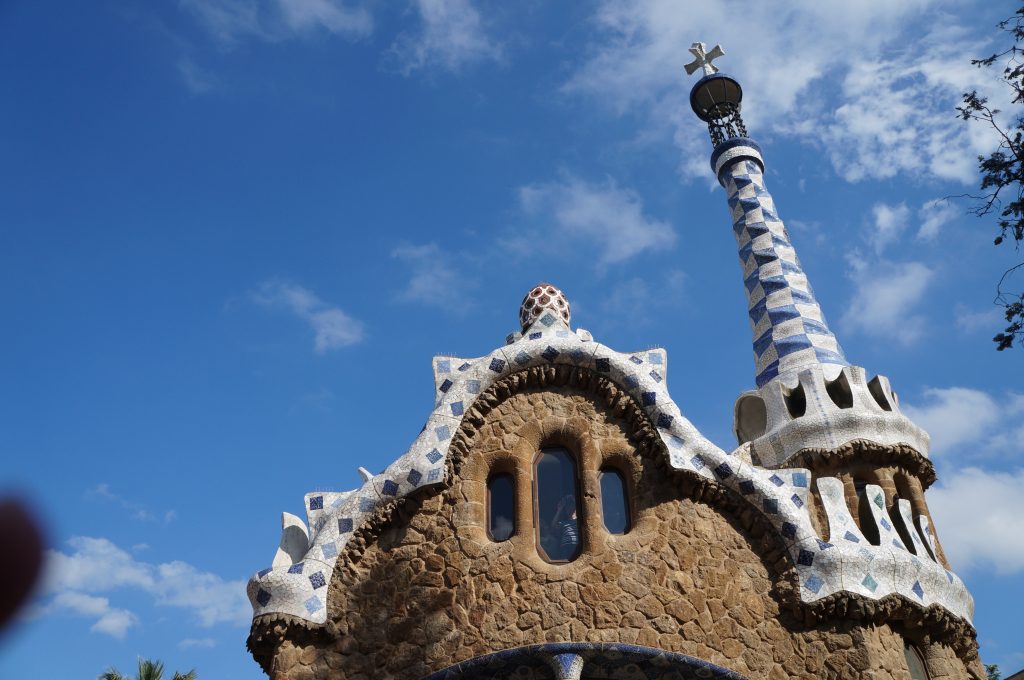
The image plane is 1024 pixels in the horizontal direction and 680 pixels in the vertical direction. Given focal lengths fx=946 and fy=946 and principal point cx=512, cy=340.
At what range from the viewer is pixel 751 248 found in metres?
11.1

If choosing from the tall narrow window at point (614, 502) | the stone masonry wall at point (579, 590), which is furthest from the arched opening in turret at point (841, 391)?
the tall narrow window at point (614, 502)

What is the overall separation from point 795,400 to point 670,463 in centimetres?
255

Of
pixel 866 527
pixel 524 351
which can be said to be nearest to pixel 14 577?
pixel 524 351

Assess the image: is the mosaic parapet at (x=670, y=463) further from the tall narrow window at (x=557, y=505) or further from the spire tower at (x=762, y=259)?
the spire tower at (x=762, y=259)

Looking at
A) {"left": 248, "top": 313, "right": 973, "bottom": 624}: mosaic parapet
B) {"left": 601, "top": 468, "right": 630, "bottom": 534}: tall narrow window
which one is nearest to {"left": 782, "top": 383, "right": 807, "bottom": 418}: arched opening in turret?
{"left": 248, "top": 313, "right": 973, "bottom": 624}: mosaic parapet

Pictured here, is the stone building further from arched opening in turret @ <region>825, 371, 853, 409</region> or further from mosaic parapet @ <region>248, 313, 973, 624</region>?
arched opening in turret @ <region>825, 371, 853, 409</region>

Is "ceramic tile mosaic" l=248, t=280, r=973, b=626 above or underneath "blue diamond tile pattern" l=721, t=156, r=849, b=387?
underneath

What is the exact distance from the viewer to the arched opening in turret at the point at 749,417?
31.3 ft

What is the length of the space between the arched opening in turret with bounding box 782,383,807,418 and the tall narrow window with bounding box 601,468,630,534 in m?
2.48

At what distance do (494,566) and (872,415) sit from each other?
3.88 m

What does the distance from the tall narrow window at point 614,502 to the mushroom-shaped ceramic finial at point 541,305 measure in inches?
55.8

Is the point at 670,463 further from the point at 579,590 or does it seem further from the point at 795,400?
the point at 795,400

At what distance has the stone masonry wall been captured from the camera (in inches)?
249

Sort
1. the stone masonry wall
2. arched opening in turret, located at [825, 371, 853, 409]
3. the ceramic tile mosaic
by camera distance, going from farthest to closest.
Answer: arched opening in turret, located at [825, 371, 853, 409] → the ceramic tile mosaic → the stone masonry wall
